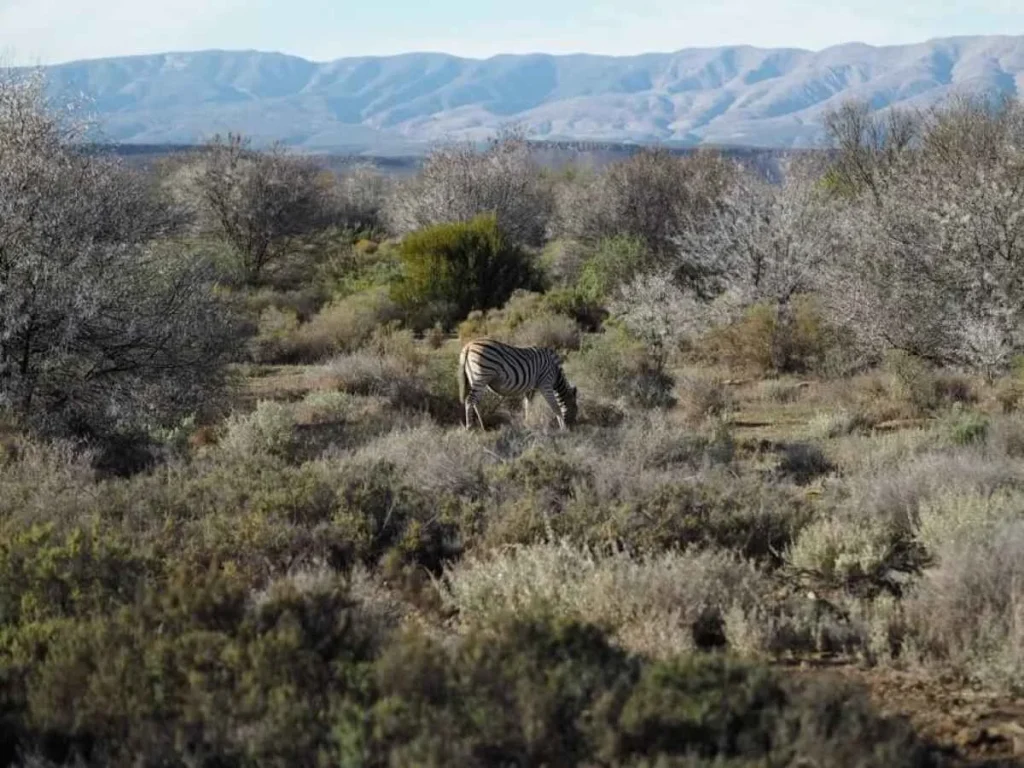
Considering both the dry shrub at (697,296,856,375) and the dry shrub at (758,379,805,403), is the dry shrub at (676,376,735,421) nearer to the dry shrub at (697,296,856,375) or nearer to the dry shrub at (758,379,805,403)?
the dry shrub at (758,379,805,403)

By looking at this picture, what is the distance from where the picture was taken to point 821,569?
7332 mm

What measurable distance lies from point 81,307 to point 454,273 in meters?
15.0

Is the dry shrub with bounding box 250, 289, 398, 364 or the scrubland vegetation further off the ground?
the scrubland vegetation

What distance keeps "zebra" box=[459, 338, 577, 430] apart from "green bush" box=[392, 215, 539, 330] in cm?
1137

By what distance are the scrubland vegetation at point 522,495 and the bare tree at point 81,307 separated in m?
0.05

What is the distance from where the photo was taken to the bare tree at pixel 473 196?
35.9 metres

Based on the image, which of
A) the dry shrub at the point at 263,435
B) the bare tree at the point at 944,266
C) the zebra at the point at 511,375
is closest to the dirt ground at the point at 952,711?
the dry shrub at the point at 263,435

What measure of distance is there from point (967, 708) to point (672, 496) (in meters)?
3.25

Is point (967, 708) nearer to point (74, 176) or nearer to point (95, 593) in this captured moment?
point (95, 593)

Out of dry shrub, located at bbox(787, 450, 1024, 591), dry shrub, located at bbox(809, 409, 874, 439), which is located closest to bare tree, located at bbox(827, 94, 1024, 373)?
dry shrub, located at bbox(809, 409, 874, 439)

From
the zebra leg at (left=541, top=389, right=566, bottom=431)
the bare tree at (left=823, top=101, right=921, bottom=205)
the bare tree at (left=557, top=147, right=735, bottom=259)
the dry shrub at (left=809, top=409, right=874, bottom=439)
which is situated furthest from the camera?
the bare tree at (left=823, top=101, right=921, bottom=205)

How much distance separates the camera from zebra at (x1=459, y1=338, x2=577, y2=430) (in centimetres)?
1358

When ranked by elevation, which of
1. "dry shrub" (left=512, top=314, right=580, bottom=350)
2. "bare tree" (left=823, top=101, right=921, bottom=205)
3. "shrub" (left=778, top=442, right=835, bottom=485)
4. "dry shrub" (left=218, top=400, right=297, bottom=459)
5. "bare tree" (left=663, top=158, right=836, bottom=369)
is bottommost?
"shrub" (left=778, top=442, right=835, bottom=485)

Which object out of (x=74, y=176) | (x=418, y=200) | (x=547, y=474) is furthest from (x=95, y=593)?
(x=418, y=200)
